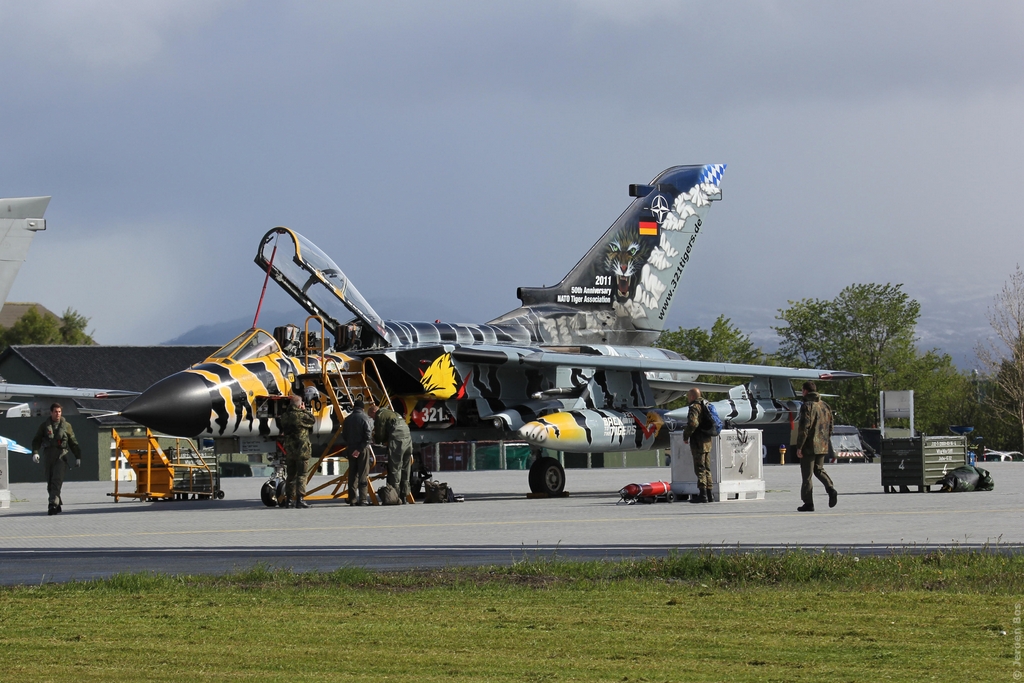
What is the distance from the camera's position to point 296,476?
19125 millimetres

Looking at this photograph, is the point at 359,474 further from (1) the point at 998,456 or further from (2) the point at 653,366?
(1) the point at 998,456

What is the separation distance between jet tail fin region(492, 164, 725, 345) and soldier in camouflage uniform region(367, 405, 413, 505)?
17.5 feet

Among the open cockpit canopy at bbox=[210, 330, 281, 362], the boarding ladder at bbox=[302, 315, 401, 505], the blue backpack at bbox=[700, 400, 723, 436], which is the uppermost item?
the open cockpit canopy at bbox=[210, 330, 281, 362]

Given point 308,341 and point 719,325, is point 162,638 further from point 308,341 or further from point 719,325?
point 719,325

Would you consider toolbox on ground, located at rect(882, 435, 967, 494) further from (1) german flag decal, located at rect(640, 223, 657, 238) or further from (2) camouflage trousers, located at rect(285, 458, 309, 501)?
(2) camouflage trousers, located at rect(285, 458, 309, 501)

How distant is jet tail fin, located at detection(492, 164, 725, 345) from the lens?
25172 millimetres

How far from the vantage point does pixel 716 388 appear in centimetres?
2592

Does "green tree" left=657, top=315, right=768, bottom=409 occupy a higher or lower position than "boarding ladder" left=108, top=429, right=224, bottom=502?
higher

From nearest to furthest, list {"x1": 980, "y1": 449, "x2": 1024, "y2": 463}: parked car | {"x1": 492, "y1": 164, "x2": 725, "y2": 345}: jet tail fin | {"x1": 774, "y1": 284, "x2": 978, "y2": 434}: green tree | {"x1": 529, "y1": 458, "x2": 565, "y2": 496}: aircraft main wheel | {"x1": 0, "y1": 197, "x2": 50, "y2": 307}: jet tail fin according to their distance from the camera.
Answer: {"x1": 0, "y1": 197, "x2": 50, "y2": 307}: jet tail fin < {"x1": 529, "y1": 458, "x2": 565, "y2": 496}: aircraft main wheel < {"x1": 492, "y1": 164, "x2": 725, "y2": 345}: jet tail fin < {"x1": 980, "y1": 449, "x2": 1024, "y2": 463}: parked car < {"x1": 774, "y1": 284, "x2": 978, "y2": 434}: green tree

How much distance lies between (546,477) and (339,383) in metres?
4.36

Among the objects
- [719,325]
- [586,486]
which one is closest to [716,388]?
[586,486]

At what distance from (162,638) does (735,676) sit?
10.2ft

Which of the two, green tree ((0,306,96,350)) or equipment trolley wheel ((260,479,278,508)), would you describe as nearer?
equipment trolley wheel ((260,479,278,508))

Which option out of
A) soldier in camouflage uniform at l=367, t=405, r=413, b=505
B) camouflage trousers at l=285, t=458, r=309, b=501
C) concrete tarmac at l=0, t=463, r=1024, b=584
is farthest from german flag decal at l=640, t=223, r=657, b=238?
camouflage trousers at l=285, t=458, r=309, b=501
